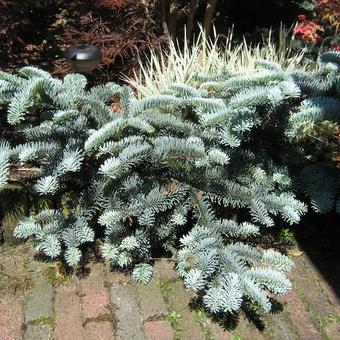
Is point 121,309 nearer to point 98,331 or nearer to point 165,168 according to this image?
point 98,331

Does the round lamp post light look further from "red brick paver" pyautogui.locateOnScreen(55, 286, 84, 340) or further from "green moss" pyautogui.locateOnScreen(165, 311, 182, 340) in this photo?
"green moss" pyautogui.locateOnScreen(165, 311, 182, 340)

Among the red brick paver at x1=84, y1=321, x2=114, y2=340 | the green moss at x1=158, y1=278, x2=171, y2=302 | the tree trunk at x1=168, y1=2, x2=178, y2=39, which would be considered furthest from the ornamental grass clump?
the red brick paver at x1=84, y1=321, x2=114, y2=340

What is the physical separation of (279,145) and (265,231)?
0.58m

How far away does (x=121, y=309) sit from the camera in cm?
278

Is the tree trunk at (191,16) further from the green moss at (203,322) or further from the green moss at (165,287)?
the green moss at (203,322)

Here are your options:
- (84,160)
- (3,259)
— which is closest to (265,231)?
(84,160)

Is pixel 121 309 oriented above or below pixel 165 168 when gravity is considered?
below

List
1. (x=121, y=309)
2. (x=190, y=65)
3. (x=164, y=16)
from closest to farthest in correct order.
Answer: (x=121, y=309), (x=190, y=65), (x=164, y=16)

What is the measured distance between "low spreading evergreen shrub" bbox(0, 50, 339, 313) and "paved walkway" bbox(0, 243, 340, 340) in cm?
12

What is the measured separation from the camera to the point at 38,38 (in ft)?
16.3

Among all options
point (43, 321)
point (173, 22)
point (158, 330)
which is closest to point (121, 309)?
point (158, 330)

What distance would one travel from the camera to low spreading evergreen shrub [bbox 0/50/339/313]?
2738 mm

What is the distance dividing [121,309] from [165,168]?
82cm

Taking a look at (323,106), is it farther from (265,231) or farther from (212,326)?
(212,326)
